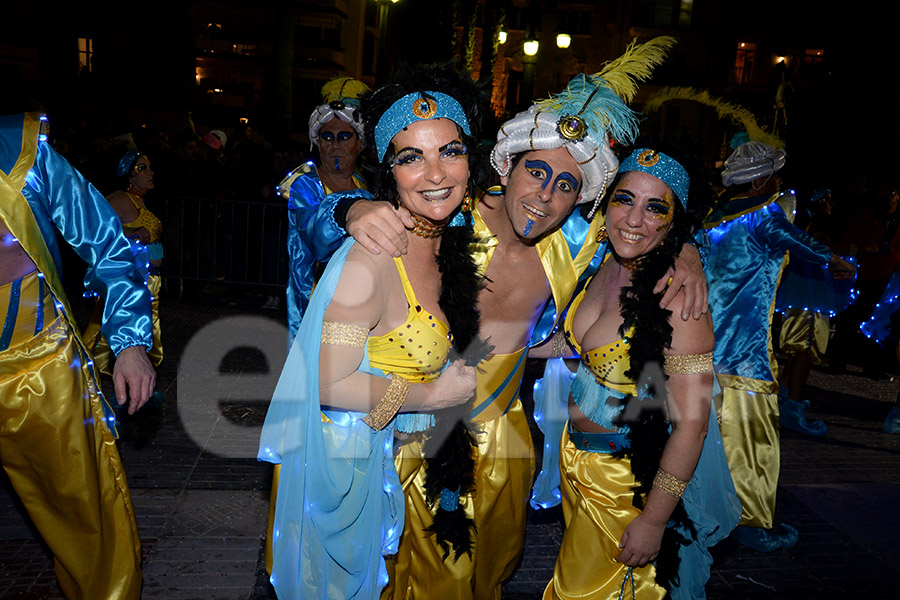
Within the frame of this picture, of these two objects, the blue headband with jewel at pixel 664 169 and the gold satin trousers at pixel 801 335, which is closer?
the blue headband with jewel at pixel 664 169

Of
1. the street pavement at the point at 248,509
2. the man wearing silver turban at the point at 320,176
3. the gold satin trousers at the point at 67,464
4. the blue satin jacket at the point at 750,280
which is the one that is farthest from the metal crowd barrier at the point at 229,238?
the gold satin trousers at the point at 67,464

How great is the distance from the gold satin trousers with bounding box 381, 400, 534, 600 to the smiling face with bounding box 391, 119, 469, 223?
0.85m

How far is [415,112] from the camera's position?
216 centimetres

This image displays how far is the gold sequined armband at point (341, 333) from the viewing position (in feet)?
6.26

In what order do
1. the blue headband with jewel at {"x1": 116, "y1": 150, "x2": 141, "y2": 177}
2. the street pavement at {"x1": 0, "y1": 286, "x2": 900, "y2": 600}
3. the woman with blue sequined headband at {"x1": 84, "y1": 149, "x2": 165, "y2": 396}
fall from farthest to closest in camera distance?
the blue headband with jewel at {"x1": 116, "y1": 150, "x2": 141, "y2": 177}, the woman with blue sequined headband at {"x1": 84, "y1": 149, "x2": 165, "y2": 396}, the street pavement at {"x1": 0, "y1": 286, "x2": 900, "y2": 600}

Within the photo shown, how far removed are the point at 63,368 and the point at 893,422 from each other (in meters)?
6.28

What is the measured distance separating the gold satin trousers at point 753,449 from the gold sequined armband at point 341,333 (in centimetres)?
265

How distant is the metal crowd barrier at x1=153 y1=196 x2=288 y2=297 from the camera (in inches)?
348

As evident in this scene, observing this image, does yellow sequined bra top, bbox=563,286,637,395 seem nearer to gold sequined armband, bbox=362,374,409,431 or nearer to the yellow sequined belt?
the yellow sequined belt

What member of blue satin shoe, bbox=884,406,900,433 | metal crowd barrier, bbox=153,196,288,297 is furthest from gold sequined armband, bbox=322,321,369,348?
metal crowd barrier, bbox=153,196,288,297

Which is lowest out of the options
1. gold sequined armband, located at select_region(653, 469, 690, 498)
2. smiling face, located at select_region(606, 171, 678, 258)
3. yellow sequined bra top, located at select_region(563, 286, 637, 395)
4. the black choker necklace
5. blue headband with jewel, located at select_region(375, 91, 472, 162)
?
gold sequined armband, located at select_region(653, 469, 690, 498)

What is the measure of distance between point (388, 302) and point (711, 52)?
4072 cm

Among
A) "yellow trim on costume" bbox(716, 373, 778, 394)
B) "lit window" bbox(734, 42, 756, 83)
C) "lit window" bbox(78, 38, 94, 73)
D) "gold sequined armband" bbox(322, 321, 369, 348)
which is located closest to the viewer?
"gold sequined armband" bbox(322, 321, 369, 348)

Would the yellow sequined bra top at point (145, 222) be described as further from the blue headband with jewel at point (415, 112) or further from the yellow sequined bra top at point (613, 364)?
the yellow sequined bra top at point (613, 364)
